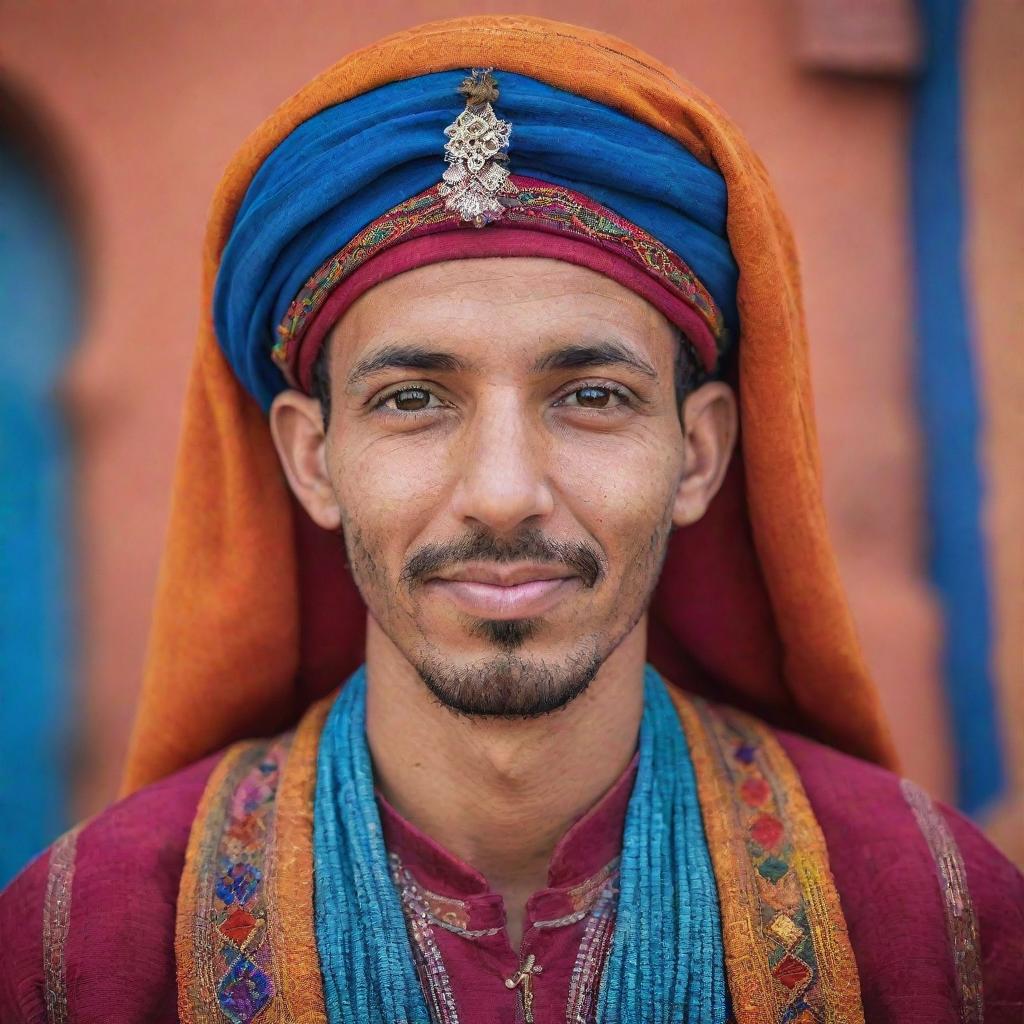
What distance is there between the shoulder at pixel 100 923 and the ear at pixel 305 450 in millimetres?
611

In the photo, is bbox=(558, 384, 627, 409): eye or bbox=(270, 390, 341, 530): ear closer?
bbox=(558, 384, 627, 409): eye

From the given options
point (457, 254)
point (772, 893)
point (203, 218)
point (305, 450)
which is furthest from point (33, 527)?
Answer: point (772, 893)

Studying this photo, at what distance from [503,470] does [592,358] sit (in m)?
0.26

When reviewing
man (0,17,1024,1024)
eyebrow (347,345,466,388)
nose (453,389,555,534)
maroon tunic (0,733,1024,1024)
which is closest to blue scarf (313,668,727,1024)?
man (0,17,1024,1024)

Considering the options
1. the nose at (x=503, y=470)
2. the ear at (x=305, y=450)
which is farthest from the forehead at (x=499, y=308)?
the ear at (x=305, y=450)

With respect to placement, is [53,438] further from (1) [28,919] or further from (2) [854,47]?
(2) [854,47]

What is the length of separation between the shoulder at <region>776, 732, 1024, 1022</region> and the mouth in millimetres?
695

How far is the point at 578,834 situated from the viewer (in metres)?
1.78

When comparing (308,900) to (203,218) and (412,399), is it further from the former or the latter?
(203,218)

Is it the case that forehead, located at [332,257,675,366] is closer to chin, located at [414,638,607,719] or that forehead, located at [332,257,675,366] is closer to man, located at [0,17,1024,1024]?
man, located at [0,17,1024,1024]

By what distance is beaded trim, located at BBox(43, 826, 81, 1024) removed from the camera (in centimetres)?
163

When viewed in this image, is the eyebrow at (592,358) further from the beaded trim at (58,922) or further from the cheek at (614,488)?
the beaded trim at (58,922)

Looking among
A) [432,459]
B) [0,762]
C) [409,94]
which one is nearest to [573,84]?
[409,94]

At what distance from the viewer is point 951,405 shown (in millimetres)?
2725
